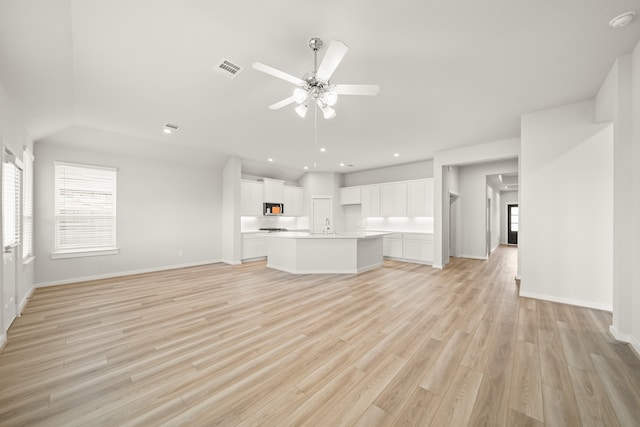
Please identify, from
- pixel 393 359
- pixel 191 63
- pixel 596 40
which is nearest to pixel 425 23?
pixel 596 40

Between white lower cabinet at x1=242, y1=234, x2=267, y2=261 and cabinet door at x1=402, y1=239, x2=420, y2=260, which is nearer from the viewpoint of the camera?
cabinet door at x1=402, y1=239, x2=420, y2=260

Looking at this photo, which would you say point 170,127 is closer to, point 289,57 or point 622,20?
point 289,57

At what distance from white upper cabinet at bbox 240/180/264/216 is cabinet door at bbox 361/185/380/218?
3413 mm

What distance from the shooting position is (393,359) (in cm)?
230

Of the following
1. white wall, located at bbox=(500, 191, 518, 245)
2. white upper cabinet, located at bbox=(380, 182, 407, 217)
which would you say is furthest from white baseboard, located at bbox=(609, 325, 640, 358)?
white wall, located at bbox=(500, 191, 518, 245)

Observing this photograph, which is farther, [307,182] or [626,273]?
[307,182]

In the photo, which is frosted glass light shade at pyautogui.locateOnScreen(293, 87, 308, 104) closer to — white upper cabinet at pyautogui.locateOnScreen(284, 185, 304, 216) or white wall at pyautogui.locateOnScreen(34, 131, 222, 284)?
white wall at pyautogui.locateOnScreen(34, 131, 222, 284)

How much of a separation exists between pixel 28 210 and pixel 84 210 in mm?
1048

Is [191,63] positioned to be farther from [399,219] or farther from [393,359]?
[399,219]

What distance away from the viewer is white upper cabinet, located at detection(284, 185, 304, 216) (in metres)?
8.67

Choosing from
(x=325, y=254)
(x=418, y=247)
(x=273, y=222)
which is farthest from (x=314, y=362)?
(x=273, y=222)

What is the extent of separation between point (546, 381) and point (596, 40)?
3.15 m

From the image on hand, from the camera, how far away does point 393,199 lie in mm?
7723

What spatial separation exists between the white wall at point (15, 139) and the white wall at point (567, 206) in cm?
690
